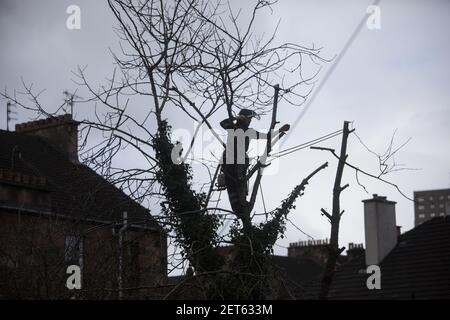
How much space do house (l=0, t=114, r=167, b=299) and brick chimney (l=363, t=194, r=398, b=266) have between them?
8598 millimetres

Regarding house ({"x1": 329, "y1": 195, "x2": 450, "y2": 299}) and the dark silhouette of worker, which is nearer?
the dark silhouette of worker

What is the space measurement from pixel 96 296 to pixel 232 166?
95.3 inches

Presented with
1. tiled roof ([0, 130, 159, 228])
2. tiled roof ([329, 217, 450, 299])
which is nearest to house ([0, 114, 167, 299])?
tiled roof ([0, 130, 159, 228])

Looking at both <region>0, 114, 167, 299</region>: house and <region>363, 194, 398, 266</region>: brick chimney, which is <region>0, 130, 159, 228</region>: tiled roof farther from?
<region>363, 194, 398, 266</region>: brick chimney

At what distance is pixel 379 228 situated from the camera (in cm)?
2497

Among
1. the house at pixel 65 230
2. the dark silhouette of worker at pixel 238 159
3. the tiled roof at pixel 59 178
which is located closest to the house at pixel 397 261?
the tiled roof at pixel 59 178

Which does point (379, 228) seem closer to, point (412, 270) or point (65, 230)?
point (412, 270)

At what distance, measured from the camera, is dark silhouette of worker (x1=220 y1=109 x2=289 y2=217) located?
34.4 feet

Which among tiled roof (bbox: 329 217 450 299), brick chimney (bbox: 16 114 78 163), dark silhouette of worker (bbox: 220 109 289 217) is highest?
brick chimney (bbox: 16 114 78 163)

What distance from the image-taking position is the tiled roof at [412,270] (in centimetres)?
2192

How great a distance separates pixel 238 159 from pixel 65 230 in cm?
237
